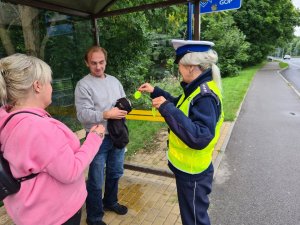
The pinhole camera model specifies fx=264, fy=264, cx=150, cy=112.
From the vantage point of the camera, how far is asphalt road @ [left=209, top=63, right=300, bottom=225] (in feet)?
10.8

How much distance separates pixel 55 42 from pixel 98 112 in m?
2.08

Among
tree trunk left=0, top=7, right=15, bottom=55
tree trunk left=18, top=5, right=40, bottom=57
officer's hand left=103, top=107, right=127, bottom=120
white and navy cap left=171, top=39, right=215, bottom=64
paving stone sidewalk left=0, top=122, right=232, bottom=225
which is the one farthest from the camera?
tree trunk left=18, top=5, right=40, bottom=57

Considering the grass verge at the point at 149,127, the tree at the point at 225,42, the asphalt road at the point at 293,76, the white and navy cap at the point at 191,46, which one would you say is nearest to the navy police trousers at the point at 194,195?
the white and navy cap at the point at 191,46

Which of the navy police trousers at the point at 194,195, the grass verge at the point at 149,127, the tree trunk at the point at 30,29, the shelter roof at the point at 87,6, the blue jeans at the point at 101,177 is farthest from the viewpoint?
the grass verge at the point at 149,127

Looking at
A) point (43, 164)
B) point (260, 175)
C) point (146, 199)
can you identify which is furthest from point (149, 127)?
point (43, 164)

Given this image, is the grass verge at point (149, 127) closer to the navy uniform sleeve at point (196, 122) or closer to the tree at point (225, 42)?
the navy uniform sleeve at point (196, 122)

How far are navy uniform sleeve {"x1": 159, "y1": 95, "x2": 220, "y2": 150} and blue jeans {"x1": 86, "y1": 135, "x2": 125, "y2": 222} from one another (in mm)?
1054

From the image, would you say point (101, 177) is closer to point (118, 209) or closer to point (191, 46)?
point (118, 209)

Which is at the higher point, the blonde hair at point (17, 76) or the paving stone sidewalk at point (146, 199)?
the blonde hair at point (17, 76)

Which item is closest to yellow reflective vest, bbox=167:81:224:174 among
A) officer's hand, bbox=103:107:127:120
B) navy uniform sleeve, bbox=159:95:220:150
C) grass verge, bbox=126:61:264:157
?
navy uniform sleeve, bbox=159:95:220:150

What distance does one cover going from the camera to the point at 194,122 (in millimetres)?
1878

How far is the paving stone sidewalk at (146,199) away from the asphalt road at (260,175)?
1.72 ft

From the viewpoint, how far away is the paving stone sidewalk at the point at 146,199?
3.07m

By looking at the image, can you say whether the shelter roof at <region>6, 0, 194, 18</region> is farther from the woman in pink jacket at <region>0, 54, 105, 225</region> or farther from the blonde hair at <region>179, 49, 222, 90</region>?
the woman in pink jacket at <region>0, 54, 105, 225</region>
